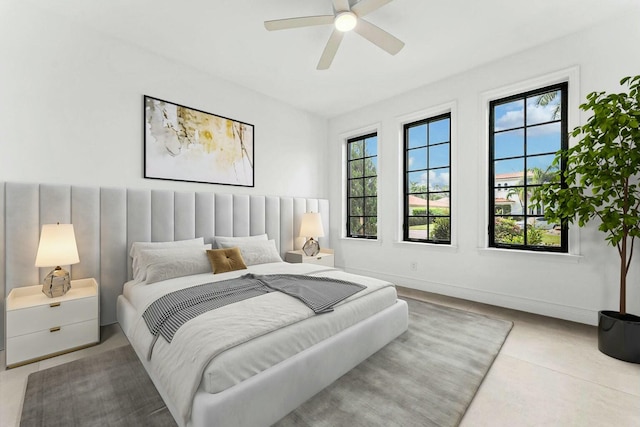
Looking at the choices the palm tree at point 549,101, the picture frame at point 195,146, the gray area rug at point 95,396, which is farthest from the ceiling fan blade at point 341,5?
the gray area rug at point 95,396

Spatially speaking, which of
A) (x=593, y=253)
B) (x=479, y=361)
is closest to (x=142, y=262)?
(x=479, y=361)

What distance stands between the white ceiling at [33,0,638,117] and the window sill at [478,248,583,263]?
218 cm

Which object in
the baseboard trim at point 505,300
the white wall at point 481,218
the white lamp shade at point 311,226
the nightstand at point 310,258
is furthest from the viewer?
the white lamp shade at point 311,226

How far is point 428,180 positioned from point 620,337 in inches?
95.7

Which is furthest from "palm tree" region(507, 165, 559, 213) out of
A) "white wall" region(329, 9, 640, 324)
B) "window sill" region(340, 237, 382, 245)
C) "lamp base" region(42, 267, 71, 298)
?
"lamp base" region(42, 267, 71, 298)

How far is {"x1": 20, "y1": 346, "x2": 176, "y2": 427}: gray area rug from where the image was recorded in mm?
1461

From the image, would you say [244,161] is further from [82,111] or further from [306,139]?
[82,111]

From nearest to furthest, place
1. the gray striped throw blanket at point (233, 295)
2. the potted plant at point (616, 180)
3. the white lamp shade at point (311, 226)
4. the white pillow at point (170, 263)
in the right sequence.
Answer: the gray striped throw blanket at point (233, 295) < the potted plant at point (616, 180) < the white pillow at point (170, 263) < the white lamp shade at point (311, 226)

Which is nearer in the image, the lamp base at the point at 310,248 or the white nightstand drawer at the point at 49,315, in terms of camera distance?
the white nightstand drawer at the point at 49,315

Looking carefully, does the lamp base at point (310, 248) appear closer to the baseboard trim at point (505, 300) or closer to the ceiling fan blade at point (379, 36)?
the baseboard trim at point (505, 300)

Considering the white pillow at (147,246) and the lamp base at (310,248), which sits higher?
the white pillow at (147,246)

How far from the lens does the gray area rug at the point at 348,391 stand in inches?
58.1

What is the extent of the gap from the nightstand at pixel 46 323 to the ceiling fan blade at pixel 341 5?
9.58ft

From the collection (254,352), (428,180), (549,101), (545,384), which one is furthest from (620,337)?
(254,352)
